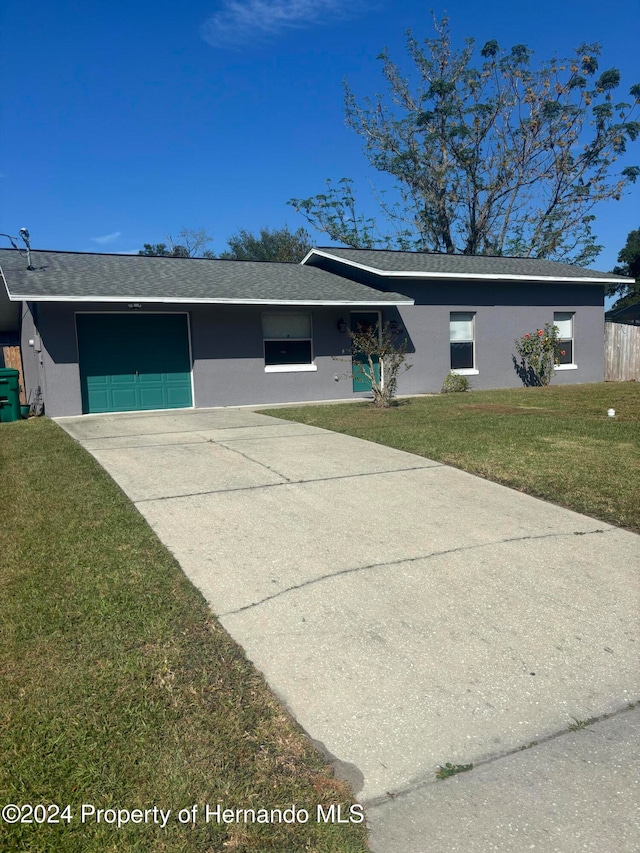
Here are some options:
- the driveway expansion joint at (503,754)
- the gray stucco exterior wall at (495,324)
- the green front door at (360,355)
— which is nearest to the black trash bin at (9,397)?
the green front door at (360,355)

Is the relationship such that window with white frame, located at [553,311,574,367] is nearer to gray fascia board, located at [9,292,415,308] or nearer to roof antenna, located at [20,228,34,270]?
gray fascia board, located at [9,292,415,308]

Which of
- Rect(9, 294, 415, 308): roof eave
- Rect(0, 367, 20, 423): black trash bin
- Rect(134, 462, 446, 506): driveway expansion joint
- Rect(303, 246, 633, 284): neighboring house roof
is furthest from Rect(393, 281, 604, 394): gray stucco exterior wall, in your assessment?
Rect(134, 462, 446, 506): driveway expansion joint

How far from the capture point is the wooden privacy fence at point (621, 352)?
19.3 metres

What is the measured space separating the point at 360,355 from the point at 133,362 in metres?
5.74

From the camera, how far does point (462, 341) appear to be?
1712 centimetres

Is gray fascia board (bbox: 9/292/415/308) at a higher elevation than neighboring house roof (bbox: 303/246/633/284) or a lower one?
lower

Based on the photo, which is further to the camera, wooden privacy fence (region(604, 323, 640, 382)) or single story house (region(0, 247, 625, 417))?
wooden privacy fence (region(604, 323, 640, 382))

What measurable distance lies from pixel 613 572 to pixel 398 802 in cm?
258

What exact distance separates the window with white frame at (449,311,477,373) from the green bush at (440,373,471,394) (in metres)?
0.55

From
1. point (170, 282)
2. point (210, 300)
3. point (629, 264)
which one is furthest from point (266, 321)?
point (629, 264)

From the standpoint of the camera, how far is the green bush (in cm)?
1641

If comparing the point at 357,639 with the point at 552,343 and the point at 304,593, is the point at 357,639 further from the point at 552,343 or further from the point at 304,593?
the point at 552,343

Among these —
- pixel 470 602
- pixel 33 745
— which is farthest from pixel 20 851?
pixel 470 602

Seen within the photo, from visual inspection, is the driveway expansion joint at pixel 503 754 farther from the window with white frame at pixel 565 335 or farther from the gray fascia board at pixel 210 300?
the window with white frame at pixel 565 335
